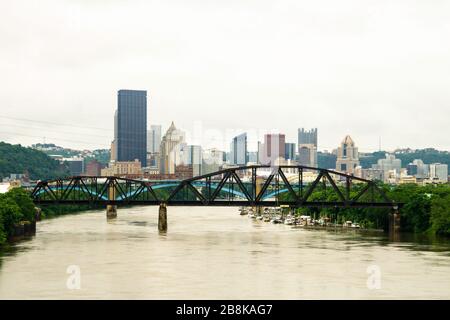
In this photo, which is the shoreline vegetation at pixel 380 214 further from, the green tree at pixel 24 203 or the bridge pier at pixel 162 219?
the bridge pier at pixel 162 219

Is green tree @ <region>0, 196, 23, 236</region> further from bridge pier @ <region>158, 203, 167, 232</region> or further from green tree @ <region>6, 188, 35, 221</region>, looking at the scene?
bridge pier @ <region>158, 203, 167, 232</region>

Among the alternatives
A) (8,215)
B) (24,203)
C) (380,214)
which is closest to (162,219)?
(24,203)

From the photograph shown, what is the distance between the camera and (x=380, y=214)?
124062 mm

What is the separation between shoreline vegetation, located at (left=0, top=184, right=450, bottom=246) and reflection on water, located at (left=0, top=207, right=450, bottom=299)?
255cm

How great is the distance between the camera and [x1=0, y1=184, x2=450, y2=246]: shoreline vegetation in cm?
9581

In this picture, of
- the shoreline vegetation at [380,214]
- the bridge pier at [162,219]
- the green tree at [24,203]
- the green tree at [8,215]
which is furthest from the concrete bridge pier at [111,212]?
the green tree at [8,215]

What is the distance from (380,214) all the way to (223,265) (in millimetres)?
51991

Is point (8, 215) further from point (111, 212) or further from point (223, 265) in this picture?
point (111, 212)

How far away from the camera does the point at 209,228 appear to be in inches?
4825

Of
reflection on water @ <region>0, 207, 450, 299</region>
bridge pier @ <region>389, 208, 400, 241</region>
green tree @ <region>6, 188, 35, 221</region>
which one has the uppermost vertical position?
green tree @ <region>6, 188, 35, 221</region>

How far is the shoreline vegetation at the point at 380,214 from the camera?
95.8 metres

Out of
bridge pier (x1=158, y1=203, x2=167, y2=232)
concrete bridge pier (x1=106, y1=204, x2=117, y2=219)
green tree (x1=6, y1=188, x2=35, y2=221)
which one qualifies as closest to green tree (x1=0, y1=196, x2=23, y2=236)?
green tree (x1=6, y1=188, x2=35, y2=221)

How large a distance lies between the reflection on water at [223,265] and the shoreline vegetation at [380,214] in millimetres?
2546
